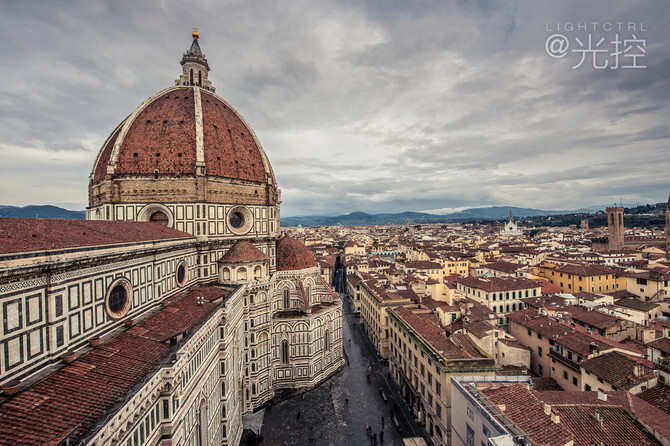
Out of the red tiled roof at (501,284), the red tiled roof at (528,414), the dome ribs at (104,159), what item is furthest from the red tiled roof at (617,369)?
the dome ribs at (104,159)

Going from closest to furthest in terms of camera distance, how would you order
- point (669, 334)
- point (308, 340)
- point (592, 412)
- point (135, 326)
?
point (592, 412) → point (135, 326) → point (669, 334) → point (308, 340)

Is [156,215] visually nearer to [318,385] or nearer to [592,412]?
[318,385]

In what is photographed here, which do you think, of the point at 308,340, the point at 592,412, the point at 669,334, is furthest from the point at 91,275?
the point at 669,334

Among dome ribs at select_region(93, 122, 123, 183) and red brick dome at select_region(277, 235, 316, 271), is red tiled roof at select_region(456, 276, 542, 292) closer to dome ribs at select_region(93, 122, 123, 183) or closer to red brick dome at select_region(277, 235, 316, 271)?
red brick dome at select_region(277, 235, 316, 271)

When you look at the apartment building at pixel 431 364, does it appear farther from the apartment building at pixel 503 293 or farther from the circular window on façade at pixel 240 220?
the circular window on façade at pixel 240 220

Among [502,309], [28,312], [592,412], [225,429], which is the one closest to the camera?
[28,312]

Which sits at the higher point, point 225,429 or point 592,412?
point 592,412
